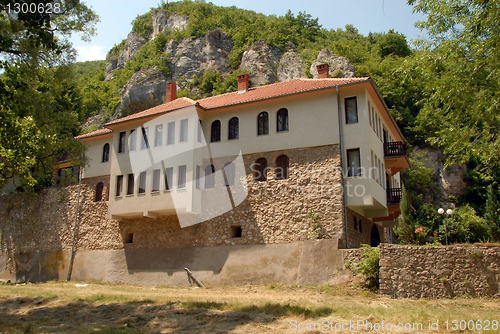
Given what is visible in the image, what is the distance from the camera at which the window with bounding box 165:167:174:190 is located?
22.8 meters

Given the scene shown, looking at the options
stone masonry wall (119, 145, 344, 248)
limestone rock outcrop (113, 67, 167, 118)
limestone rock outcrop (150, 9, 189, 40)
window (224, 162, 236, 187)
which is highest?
limestone rock outcrop (150, 9, 189, 40)

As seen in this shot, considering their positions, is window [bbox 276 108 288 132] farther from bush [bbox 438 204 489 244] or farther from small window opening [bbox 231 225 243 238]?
bush [bbox 438 204 489 244]

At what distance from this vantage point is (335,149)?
67.3 feet

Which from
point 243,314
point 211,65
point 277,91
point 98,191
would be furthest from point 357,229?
point 211,65

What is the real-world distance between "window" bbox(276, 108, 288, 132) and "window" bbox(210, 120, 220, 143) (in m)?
3.47

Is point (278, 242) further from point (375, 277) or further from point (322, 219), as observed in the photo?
point (375, 277)

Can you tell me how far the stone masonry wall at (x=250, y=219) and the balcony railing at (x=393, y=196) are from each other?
477 cm

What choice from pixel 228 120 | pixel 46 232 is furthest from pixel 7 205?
pixel 228 120

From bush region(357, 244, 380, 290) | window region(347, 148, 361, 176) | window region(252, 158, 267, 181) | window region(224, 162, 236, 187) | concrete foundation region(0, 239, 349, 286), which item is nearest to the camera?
bush region(357, 244, 380, 290)

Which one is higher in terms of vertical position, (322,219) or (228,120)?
(228,120)

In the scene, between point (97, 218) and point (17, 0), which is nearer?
point (17, 0)

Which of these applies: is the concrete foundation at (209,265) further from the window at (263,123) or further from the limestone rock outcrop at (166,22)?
the limestone rock outcrop at (166,22)

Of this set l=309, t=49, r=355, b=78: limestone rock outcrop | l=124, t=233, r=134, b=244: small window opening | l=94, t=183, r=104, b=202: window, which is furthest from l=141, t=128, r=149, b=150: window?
l=309, t=49, r=355, b=78: limestone rock outcrop

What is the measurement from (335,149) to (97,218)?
14883 millimetres
